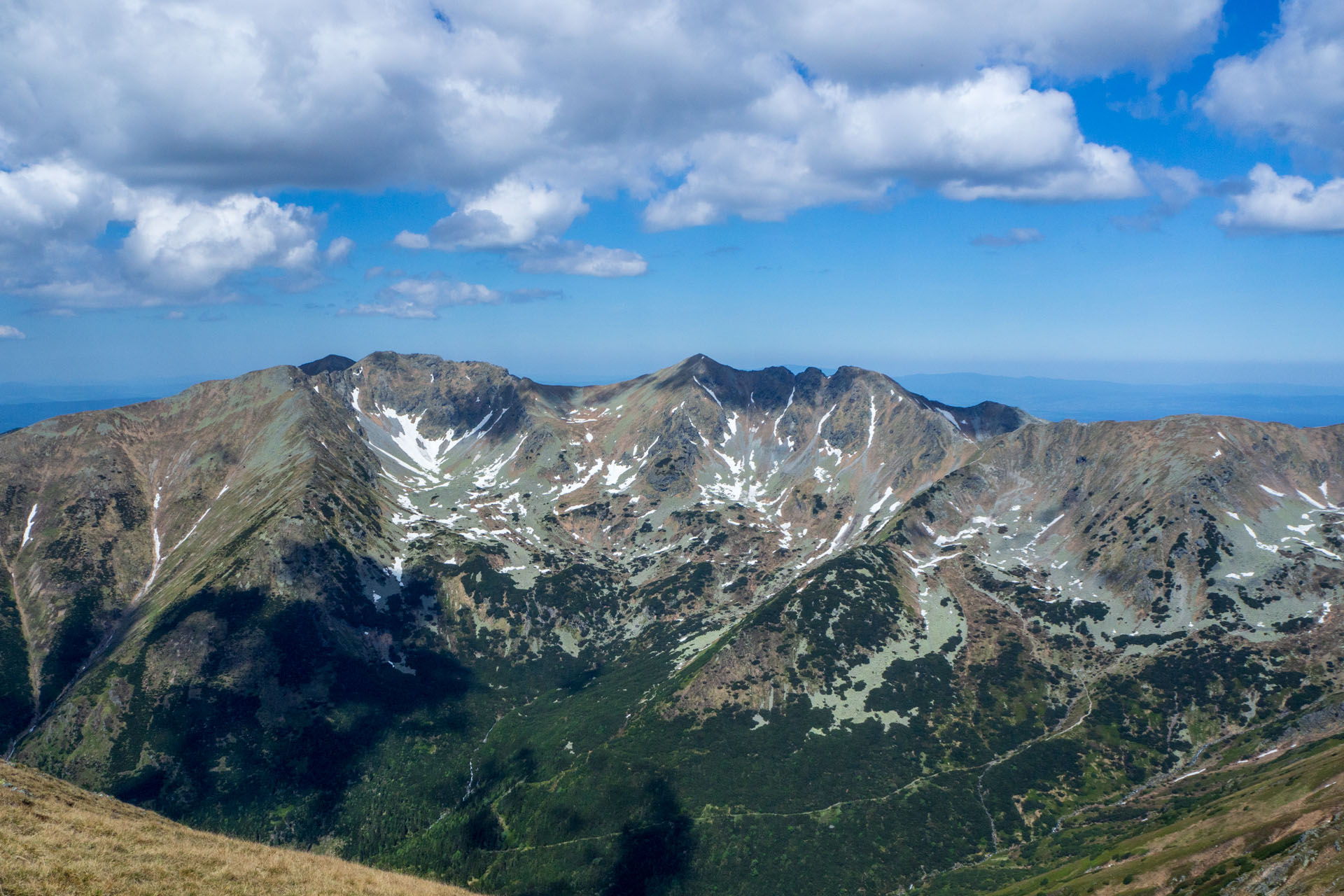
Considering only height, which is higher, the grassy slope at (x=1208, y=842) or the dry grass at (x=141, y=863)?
the dry grass at (x=141, y=863)

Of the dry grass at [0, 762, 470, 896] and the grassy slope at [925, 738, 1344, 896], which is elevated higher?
the dry grass at [0, 762, 470, 896]

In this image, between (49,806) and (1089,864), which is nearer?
(49,806)

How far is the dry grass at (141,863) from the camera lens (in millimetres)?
36094

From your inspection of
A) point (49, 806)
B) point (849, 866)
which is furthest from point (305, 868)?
point (849, 866)

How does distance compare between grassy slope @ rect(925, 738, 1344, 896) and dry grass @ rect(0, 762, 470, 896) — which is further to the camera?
grassy slope @ rect(925, 738, 1344, 896)

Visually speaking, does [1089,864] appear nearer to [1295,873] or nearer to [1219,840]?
[1219,840]

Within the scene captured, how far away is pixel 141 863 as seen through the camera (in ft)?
134

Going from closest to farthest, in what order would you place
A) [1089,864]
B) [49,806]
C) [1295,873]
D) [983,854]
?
[49,806], [1295,873], [1089,864], [983,854]

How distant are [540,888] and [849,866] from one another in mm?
86479

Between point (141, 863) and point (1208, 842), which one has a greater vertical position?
point (141, 863)

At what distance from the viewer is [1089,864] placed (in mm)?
151500

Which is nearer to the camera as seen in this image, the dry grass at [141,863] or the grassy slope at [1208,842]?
the dry grass at [141,863]

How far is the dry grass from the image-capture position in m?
36.1

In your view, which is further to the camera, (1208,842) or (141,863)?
(1208,842)
